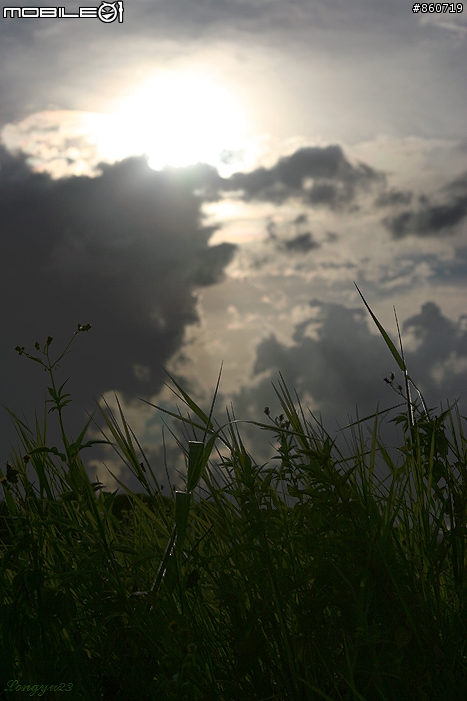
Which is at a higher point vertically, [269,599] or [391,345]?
[391,345]

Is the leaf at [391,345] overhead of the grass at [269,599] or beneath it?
overhead

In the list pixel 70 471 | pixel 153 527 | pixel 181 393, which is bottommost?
pixel 153 527

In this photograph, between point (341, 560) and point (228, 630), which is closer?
point (341, 560)

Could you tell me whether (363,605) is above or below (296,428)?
below

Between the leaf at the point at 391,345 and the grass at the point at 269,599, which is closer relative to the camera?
the grass at the point at 269,599

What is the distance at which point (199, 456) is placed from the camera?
2117 millimetres

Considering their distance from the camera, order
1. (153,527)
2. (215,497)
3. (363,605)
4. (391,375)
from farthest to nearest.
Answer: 1. (153,527)
2. (391,375)
3. (215,497)
4. (363,605)

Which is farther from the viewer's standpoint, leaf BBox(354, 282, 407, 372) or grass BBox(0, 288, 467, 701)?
leaf BBox(354, 282, 407, 372)

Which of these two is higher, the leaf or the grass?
the leaf

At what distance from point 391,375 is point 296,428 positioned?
0.62 meters

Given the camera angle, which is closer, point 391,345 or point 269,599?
point 269,599

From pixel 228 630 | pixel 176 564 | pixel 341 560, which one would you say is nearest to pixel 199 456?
pixel 176 564

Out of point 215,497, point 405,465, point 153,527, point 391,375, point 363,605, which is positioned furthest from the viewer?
point 153,527

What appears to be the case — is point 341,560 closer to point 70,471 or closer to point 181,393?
point 181,393
